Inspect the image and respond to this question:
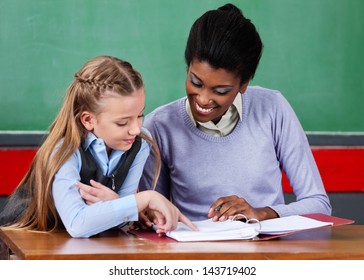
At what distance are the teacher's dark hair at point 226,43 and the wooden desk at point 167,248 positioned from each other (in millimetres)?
521

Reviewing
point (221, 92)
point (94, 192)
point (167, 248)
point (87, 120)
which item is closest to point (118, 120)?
point (87, 120)

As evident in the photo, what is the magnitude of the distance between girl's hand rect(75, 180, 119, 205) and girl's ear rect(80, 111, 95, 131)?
0.17 meters

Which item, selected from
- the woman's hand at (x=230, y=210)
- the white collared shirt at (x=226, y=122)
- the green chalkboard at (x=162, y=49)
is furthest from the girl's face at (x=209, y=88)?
the green chalkboard at (x=162, y=49)

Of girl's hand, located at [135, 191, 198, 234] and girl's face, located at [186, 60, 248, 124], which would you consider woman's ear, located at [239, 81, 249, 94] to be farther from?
girl's hand, located at [135, 191, 198, 234]

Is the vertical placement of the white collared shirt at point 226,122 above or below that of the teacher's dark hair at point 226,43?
below

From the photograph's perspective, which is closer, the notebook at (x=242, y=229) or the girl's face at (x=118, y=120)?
the notebook at (x=242, y=229)

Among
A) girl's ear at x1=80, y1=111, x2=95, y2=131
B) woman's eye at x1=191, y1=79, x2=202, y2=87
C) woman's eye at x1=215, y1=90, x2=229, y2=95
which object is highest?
woman's eye at x1=191, y1=79, x2=202, y2=87

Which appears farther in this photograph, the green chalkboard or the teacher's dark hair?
the green chalkboard

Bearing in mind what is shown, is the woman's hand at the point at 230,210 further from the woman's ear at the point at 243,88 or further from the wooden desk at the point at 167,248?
the woman's ear at the point at 243,88

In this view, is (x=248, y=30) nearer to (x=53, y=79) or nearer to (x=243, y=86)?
(x=243, y=86)

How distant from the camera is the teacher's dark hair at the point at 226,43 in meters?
2.05

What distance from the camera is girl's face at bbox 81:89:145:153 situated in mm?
1884

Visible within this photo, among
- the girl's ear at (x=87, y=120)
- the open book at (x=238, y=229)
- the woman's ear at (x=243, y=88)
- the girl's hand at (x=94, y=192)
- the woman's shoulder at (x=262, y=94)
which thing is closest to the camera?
the open book at (x=238, y=229)

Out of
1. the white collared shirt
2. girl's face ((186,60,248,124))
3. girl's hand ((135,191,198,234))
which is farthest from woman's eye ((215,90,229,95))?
girl's hand ((135,191,198,234))
